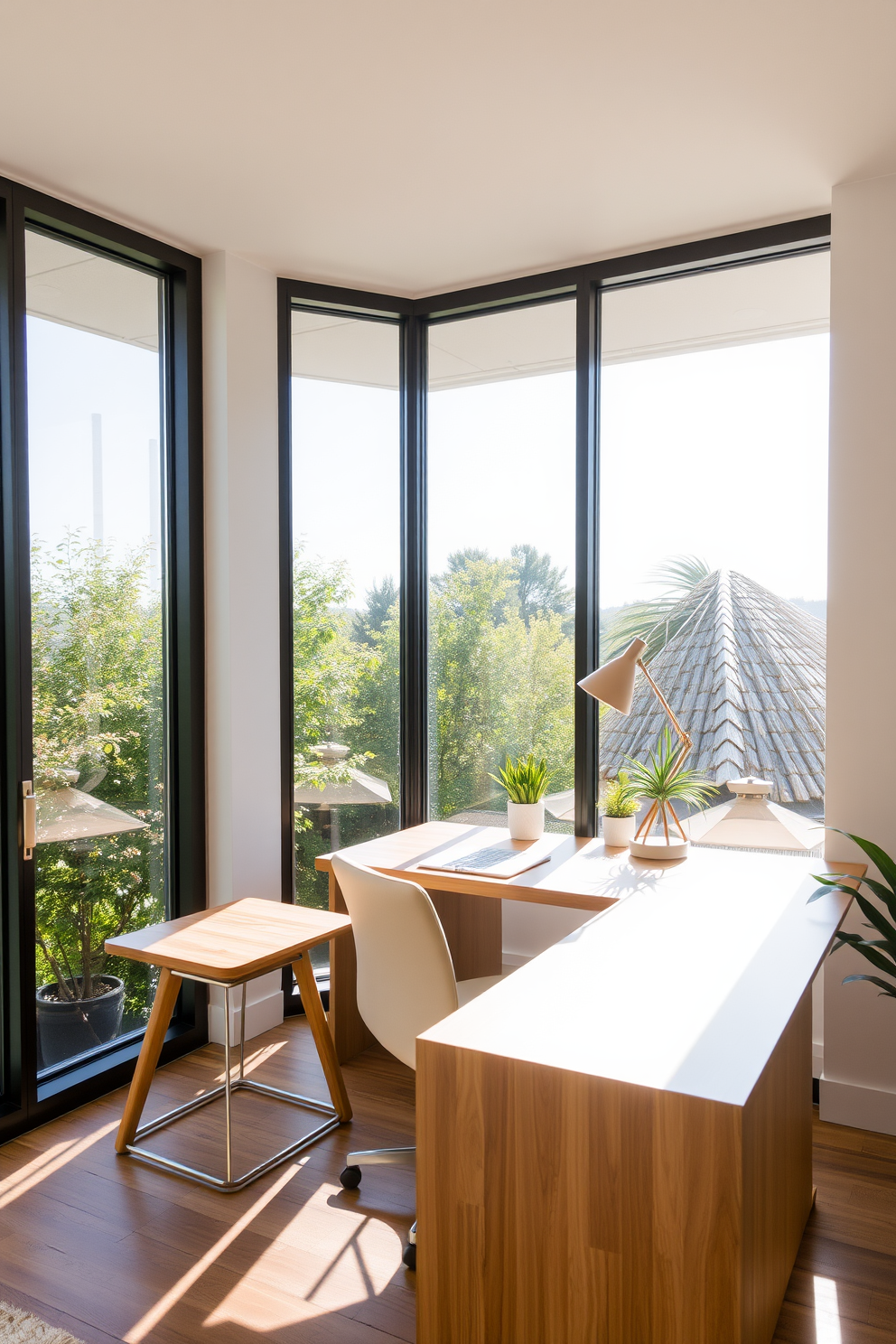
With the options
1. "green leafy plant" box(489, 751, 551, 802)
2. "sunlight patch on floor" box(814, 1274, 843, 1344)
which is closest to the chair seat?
"green leafy plant" box(489, 751, 551, 802)

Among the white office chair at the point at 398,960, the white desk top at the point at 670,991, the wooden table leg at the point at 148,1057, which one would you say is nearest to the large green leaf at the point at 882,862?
the white desk top at the point at 670,991

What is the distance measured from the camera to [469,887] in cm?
262

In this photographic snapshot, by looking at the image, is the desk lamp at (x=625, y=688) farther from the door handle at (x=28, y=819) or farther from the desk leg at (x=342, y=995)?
the door handle at (x=28, y=819)

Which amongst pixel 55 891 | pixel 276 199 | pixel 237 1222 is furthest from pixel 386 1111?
pixel 276 199

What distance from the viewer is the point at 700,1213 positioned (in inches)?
Answer: 50.4

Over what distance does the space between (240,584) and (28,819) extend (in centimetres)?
104

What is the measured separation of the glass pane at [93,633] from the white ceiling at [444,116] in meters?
0.38

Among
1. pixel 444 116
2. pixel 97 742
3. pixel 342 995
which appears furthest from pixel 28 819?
pixel 444 116

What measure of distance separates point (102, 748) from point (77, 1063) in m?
0.95

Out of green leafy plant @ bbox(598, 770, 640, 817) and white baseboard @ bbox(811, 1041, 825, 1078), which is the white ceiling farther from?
white baseboard @ bbox(811, 1041, 825, 1078)

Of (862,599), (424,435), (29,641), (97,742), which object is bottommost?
(97,742)

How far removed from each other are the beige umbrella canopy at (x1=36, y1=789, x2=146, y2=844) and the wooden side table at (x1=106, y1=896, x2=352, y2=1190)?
0.45 meters

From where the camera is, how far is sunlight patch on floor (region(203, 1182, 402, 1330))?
1912 millimetres

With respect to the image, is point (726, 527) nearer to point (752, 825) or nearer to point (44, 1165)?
point (752, 825)
